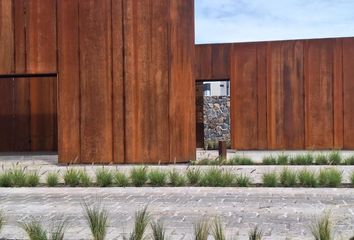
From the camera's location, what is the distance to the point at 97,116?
48.3 ft

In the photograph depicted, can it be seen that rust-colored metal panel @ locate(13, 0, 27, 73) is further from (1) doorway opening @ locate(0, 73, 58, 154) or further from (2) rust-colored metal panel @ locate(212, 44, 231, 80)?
(2) rust-colored metal panel @ locate(212, 44, 231, 80)

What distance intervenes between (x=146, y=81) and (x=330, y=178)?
5924 mm

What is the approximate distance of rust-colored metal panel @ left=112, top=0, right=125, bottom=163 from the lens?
14.6m

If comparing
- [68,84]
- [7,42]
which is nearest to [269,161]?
[68,84]

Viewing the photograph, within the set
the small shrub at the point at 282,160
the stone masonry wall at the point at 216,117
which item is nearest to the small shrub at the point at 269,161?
the small shrub at the point at 282,160

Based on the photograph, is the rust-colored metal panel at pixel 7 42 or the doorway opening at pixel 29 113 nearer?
the rust-colored metal panel at pixel 7 42

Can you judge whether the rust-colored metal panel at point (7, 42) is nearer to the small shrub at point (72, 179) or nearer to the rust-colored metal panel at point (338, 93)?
the small shrub at point (72, 179)

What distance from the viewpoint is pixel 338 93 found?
2025cm

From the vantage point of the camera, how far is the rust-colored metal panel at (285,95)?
67.2ft

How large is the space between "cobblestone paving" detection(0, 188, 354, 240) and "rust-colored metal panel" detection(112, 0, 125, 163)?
4.33 m

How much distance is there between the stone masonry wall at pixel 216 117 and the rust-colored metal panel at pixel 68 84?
A: 14.2 metres

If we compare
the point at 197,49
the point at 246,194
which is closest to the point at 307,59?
the point at 197,49

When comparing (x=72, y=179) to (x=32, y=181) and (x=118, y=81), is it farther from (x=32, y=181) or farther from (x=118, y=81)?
(x=118, y=81)

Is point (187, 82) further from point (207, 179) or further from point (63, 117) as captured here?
A: point (207, 179)
